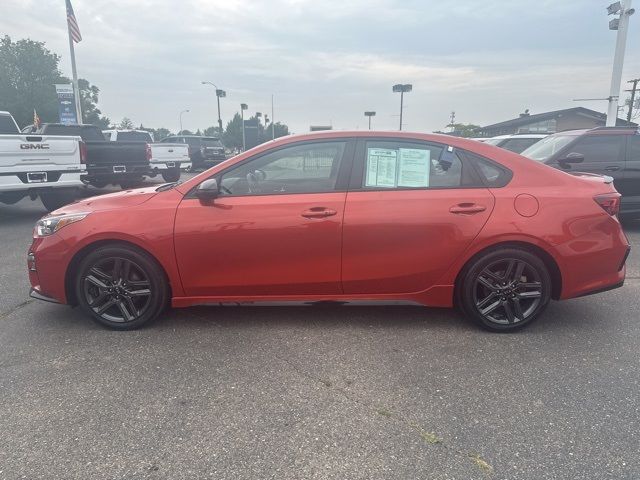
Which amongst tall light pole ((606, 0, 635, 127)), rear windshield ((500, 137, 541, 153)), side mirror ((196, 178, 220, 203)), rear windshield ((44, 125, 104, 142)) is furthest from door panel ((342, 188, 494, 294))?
tall light pole ((606, 0, 635, 127))

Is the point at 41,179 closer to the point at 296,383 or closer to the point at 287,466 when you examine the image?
the point at 296,383

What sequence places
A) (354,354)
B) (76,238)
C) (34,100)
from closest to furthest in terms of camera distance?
(354,354) → (76,238) → (34,100)

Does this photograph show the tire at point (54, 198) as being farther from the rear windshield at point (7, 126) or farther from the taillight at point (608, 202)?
the taillight at point (608, 202)

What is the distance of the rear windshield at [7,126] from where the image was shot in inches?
401

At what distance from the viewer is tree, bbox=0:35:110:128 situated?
177 ft

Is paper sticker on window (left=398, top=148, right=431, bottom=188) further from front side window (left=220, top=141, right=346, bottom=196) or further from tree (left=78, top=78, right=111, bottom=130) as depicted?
tree (left=78, top=78, right=111, bottom=130)

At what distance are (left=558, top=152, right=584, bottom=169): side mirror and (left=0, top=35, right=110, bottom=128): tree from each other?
197 feet

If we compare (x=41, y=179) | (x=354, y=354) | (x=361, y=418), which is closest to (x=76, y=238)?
(x=354, y=354)

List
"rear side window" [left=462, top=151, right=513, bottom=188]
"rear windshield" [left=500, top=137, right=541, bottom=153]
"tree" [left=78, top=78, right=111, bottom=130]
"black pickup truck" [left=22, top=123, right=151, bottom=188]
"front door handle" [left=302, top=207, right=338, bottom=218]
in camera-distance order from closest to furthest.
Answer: "front door handle" [left=302, top=207, right=338, bottom=218] < "rear side window" [left=462, top=151, right=513, bottom=188] < "rear windshield" [left=500, top=137, right=541, bottom=153] < "black pickup truck" [left=22, top=123, right=151, bottom=188] < "tree" [left=78, top=78, right=111, bottom=130]

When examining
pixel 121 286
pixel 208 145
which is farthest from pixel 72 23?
pixel 121 286

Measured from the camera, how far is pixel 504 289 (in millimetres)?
3613

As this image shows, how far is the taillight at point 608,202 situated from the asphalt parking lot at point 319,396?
0.98 metres

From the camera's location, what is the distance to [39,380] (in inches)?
117

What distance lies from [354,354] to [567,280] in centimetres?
179
